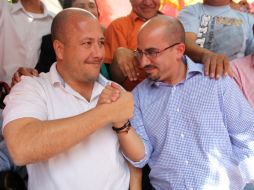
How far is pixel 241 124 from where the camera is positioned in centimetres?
156

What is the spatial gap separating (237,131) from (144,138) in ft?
1.40

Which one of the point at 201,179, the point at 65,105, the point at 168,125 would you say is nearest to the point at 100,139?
the point at 65,105

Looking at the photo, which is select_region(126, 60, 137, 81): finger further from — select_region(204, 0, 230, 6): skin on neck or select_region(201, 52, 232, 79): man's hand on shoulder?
select_region(204, 0, 230, 6): skin on neck

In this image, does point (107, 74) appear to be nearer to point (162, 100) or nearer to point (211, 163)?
point (162, 100)

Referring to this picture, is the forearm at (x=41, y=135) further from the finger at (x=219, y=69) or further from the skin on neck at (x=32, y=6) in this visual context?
the skin on neck at (x=32, y=6)

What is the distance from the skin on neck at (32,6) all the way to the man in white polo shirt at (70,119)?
0.51 metres

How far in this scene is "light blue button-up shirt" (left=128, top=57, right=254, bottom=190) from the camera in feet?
5.07

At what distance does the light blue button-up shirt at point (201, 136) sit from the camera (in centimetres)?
154

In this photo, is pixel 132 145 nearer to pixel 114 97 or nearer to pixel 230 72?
pixel 114 97

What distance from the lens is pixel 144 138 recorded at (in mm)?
1631

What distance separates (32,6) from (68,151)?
40.5 inches

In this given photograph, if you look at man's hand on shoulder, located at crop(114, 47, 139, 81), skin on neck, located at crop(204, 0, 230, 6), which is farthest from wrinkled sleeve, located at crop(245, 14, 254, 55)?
man's hand on shoulder, located at crop(114, 47, 139, 81)

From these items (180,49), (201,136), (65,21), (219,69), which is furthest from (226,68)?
(65,21)

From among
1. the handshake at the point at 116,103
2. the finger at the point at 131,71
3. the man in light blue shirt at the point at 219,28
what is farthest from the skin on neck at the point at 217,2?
the handshake at the point at 116,103
